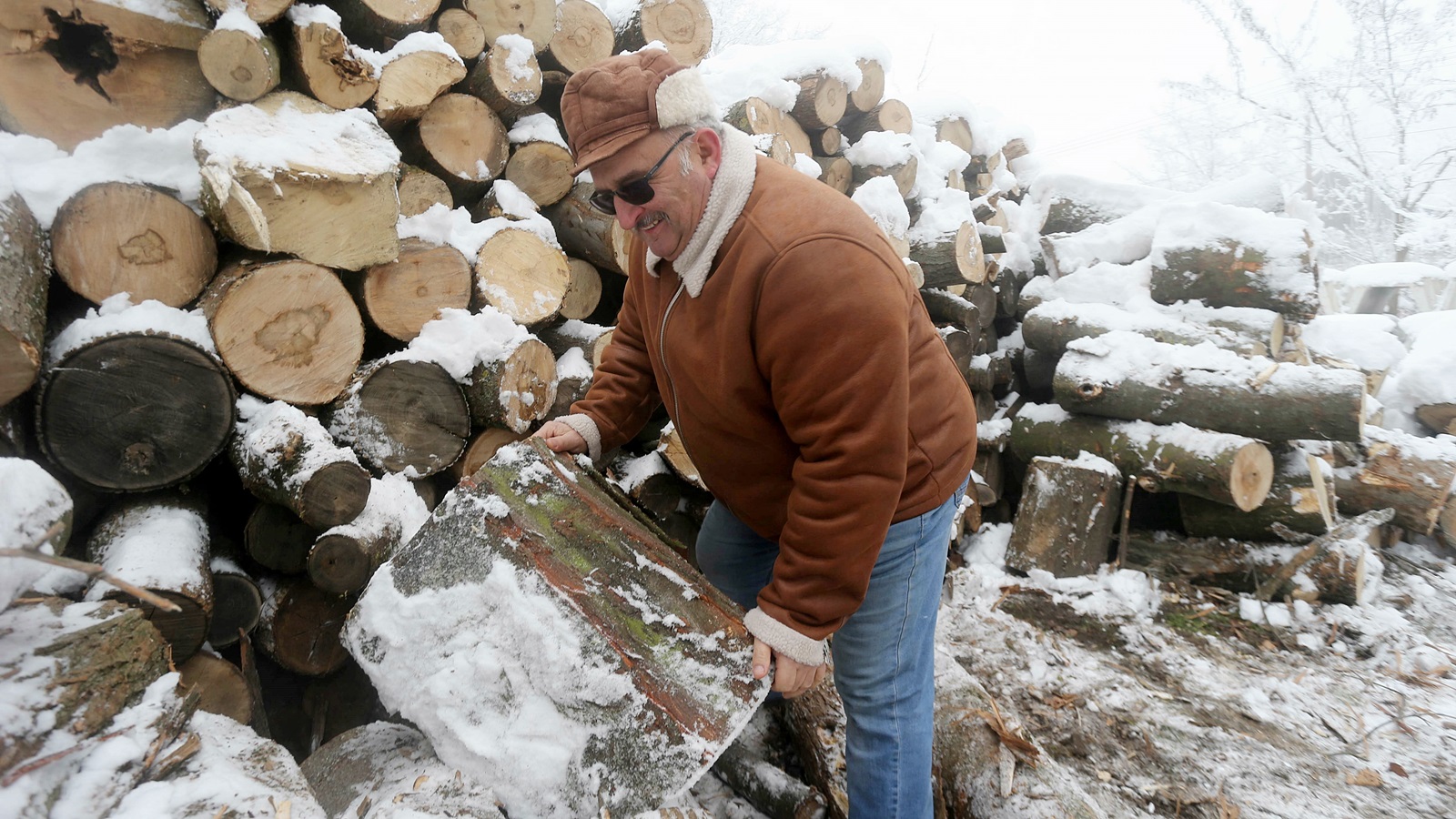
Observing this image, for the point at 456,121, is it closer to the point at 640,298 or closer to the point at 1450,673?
the point at 640,298

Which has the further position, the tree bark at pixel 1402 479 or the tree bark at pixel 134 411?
the tree bark at pixel 1402 479

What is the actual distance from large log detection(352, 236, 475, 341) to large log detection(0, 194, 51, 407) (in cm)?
79

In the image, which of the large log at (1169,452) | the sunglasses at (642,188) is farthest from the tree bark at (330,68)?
the large log at (1169,452)

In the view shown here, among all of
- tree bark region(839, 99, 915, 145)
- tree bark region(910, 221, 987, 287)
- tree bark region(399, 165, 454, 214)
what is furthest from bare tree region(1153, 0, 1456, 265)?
tree bark region(399, 165, 454, 214)

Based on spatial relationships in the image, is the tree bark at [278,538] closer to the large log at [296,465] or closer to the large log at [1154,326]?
the large log at [296,465]

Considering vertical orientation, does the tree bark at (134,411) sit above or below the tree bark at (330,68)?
below

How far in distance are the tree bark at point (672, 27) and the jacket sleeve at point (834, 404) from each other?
243cm

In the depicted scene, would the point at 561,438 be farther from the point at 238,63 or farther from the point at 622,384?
the point at 238,63

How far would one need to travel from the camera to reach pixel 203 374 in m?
1.80

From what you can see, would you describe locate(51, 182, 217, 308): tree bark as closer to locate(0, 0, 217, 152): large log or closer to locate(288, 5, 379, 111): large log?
locate(0, 0, 217, 152): large log

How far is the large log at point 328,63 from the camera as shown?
222cm

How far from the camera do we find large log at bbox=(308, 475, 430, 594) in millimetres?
2029

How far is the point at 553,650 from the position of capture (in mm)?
1402

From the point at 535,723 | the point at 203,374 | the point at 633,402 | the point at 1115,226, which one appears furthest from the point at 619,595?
the point at 1115,226
